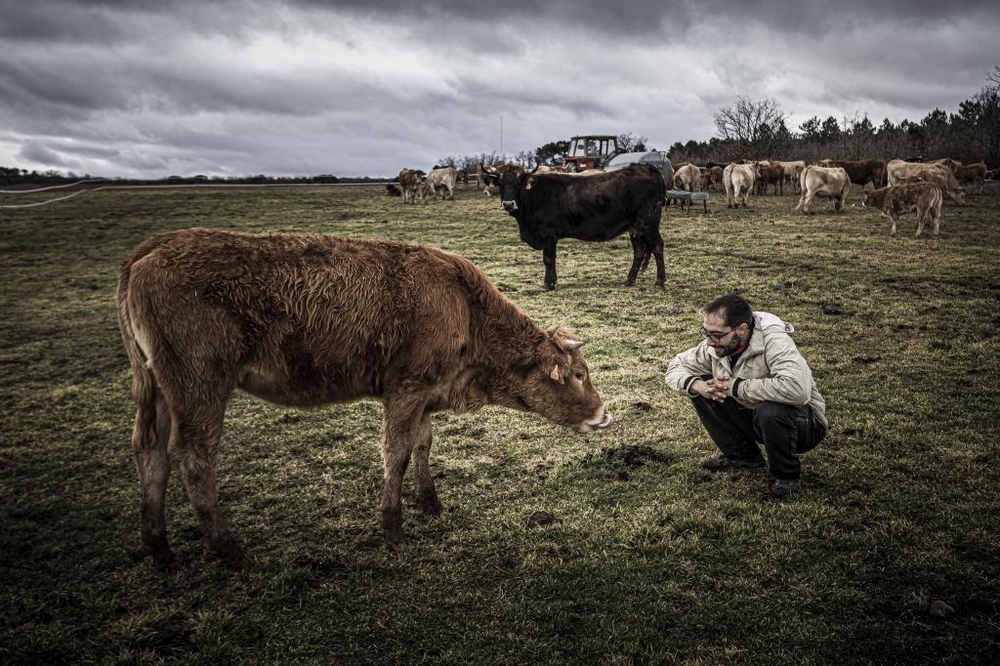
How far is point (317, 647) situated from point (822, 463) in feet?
14.4

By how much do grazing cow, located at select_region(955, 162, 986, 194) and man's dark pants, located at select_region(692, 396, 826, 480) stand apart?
32902 millimetres

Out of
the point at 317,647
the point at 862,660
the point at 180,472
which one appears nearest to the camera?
the point at 862,660

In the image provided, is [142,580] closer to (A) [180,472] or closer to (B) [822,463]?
(A) [180,472]

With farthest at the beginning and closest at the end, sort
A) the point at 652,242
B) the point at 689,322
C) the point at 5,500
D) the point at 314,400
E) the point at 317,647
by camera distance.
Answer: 1. the point at 652,242
2. the point at 689,322
3. the point at 5,500
4. the point at 314,400
5. the point at 317,647

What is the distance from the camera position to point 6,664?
3.19 metres

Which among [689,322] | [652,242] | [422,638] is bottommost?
[422,638]

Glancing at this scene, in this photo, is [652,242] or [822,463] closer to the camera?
[822,463]

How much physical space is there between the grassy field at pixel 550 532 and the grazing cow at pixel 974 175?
2637cm

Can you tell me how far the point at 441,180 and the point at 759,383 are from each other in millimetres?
30494

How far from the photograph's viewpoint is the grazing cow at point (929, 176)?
23.7 m

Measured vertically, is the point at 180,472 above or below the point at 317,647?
above

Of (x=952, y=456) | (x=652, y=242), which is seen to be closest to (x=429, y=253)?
(x=952, y=456)

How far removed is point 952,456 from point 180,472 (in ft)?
20.5

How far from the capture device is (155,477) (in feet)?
13.0
